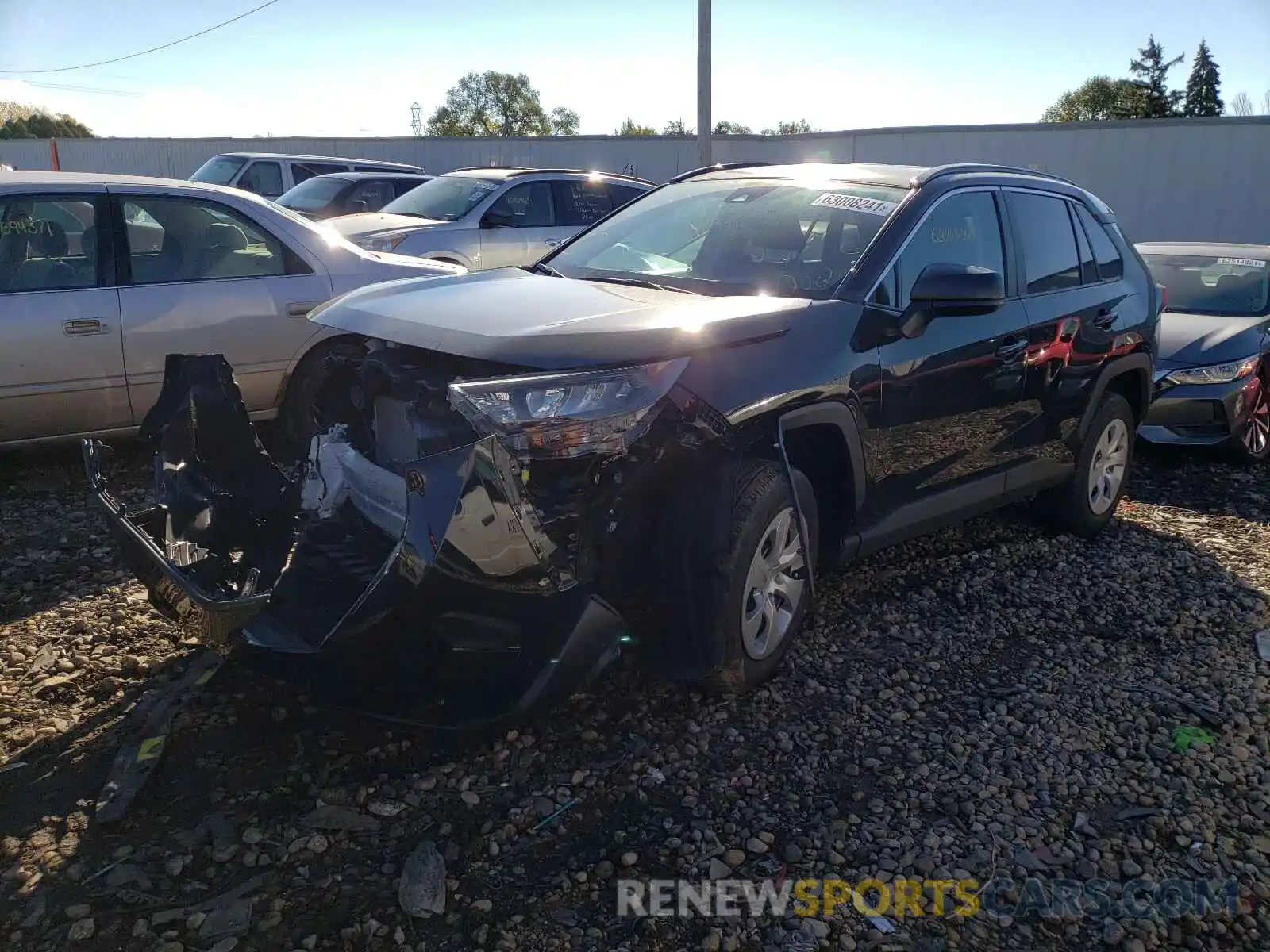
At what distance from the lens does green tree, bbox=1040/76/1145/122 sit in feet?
163

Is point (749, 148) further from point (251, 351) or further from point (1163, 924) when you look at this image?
point (1163, 924)

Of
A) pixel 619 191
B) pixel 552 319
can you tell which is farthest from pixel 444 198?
pixel 552 319

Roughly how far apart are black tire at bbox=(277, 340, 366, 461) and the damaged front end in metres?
0.54

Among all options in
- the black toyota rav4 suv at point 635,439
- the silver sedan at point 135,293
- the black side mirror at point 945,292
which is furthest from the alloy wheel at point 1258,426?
the silver sedan at point 135,293

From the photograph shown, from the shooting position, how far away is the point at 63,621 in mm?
3805

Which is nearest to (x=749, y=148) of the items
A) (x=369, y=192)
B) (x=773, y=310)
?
(x=369, y=192)

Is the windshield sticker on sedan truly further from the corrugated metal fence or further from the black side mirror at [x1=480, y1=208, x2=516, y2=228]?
the corrugated metal fence

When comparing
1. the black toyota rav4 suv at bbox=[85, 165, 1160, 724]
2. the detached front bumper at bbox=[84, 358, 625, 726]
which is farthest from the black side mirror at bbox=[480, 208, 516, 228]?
the detached front bumper at bbox=[84, 358, 625, 726]

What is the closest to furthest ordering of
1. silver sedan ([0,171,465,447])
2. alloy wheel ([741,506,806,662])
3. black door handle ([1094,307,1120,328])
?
alloy wheel ([741,506,806,662]), black door handle ([1094,307,1120,328]), silver sedan ([0,171,465,447])

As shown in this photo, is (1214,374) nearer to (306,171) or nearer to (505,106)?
(306,171)

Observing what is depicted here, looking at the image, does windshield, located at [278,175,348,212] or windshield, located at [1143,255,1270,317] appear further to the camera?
windshield, located at [278,175,348,212]

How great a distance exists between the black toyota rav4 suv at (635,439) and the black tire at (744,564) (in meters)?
0.01

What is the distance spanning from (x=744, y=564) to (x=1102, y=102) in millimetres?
58937

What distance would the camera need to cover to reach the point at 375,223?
10492 mm
